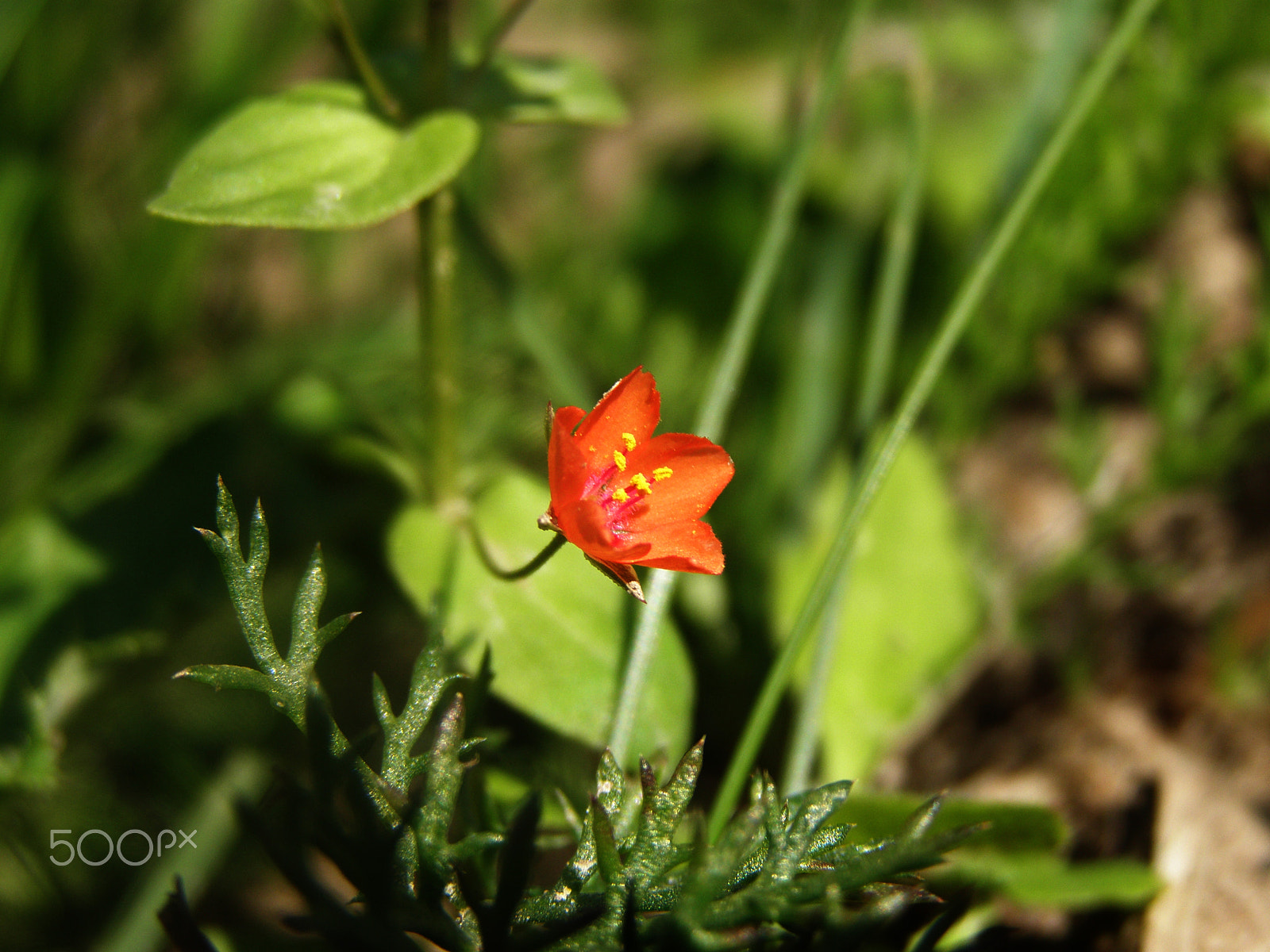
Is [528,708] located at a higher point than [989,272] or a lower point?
lower

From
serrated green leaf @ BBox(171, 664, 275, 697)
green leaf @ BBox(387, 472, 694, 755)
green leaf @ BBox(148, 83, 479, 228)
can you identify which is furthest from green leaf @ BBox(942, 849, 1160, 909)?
green leaf @ BBox(148, 83, 479, 228)

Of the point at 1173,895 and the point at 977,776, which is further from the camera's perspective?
the point at 977,776

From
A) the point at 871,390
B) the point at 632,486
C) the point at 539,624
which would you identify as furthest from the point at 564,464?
the point at 871,390

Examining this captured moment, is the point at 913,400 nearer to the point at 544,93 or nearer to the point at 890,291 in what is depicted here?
the point at 890,291

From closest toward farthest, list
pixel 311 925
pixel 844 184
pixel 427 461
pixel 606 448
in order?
pixel 311 925
pixel 606 448
pixel 427 461
pixel 844 184

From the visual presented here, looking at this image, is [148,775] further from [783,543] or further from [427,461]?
[783,543]

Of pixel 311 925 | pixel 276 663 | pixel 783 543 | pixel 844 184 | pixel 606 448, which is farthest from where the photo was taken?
pixel 844 184

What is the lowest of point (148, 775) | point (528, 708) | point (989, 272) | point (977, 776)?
point (148, 775)

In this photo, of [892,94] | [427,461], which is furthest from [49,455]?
[892,94]
